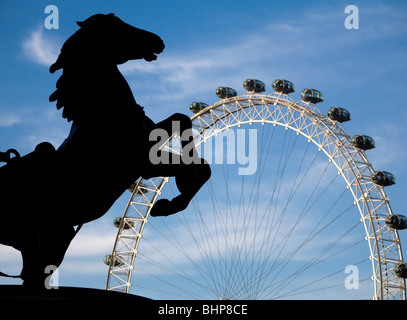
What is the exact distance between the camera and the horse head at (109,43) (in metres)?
7.28

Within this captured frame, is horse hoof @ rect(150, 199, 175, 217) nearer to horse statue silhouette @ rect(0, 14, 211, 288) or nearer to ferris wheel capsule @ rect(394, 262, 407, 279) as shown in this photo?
horse statue silhouette @ rect(0, 14, 211, 288)

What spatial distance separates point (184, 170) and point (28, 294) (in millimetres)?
2040

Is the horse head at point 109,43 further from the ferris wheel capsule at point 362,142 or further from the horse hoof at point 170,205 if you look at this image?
the ferris wheel capsule at point 362,142

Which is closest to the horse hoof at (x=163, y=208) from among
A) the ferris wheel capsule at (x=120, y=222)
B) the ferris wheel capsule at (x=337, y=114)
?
the ferris wheel capsule at (x=337, y=114)

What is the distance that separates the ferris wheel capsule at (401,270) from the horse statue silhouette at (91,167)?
2944cm

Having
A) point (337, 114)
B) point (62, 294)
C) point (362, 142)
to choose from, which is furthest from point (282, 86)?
point (62, 294)

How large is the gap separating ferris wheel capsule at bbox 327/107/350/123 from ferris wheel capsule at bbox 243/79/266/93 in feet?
14.1

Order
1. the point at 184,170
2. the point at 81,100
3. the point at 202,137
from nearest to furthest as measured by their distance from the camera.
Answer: the point at 184,170 < the point at 81,100 < the point at 202,137

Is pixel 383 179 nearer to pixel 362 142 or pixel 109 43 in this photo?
pixel 362 142

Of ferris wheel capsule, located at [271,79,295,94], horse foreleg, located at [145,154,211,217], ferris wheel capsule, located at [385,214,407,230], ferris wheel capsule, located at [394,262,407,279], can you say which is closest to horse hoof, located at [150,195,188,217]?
horse foreleg, located at [145,154,211,217]

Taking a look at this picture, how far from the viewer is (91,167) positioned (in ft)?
22.6
